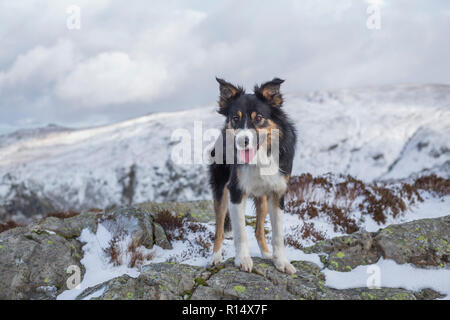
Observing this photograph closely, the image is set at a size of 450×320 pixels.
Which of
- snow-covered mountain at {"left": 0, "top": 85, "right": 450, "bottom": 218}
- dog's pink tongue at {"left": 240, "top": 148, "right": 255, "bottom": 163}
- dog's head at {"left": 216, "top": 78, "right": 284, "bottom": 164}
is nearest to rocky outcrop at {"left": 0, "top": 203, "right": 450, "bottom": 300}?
dog's pink tongue at {"left": 240, "top": 148, "right": 255, "bottom": 163}

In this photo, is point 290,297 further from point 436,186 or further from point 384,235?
point 436,186

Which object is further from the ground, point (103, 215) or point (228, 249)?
point (103, 215)

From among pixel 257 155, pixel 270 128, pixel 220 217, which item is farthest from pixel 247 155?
pixel 220 217

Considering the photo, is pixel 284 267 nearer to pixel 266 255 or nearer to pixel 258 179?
pixel 266 255

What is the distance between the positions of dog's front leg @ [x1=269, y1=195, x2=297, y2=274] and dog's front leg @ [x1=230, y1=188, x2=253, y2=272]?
0.45 m

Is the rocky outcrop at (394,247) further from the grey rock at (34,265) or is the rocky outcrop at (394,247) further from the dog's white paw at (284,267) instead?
the grey rock at (34,265)

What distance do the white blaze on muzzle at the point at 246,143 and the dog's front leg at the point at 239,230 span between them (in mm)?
567

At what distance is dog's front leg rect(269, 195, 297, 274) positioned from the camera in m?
4.89

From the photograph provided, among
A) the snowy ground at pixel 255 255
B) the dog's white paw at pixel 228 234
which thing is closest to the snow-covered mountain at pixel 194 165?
the snowy ground at pixel 255 255

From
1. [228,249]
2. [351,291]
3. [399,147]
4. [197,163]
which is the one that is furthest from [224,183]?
[399,147]

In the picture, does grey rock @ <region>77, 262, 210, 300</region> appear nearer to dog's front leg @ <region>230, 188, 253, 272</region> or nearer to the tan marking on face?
dog's front leg @ <region>230, 188, 253, 272</region>

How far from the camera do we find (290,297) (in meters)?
4.26

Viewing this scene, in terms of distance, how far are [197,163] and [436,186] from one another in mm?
14854
